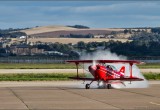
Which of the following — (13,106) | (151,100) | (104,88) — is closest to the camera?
(13,106)

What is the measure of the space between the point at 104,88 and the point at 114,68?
2.14 m

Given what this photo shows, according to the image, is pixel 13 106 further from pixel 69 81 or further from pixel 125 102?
pixel 69 81

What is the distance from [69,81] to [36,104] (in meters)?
27.3

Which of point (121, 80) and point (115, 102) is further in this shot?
point (121, 80)

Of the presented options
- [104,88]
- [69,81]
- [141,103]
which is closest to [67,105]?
[141,103]

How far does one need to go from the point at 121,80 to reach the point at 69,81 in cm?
1344

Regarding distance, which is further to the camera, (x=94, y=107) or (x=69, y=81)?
(x=69, y=81)

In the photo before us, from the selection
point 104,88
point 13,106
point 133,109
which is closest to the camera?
point 133,109

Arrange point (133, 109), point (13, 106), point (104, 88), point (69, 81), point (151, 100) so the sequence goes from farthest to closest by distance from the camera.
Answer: point (69, 81)
point (104, 88)
point (151, 100)
point (13, 106)
point (133, 109)

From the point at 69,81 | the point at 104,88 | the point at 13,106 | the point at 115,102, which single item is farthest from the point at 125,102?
the point at 69,81

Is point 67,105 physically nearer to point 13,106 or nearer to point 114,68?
point 13,106

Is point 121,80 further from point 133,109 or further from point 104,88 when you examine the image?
point 133,109

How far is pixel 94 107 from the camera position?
28.5 metres

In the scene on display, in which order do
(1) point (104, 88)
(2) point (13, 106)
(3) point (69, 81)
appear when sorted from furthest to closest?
(3) point (69, 81), (1) point (104, 88), (2) point (13, 106)
